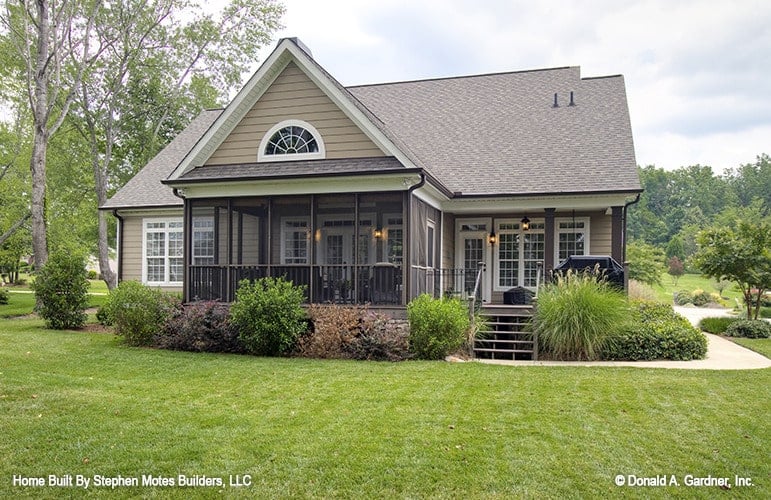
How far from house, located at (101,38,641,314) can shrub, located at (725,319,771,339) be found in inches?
155

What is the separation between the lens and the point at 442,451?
538 cm

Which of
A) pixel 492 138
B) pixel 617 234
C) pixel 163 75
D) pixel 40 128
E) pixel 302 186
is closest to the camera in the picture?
pixel 302 186

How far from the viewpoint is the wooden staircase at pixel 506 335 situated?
11.4m

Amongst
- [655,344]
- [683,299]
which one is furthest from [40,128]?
[683,299]

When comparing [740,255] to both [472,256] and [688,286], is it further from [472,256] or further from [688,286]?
[688,286]

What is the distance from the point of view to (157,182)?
61.2 feet

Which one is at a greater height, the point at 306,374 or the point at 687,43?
the point at 687,43

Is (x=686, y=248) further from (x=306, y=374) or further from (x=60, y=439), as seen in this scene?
(x=60, y=439)

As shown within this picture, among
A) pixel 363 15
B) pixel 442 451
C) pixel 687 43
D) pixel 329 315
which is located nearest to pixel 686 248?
pixel 687 43

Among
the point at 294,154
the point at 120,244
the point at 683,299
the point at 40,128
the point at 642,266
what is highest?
the point at 40,128

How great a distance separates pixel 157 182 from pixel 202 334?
8844mm

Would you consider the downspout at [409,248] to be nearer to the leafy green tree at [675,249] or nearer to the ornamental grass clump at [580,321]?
the ornamental grass clump at [580,321]

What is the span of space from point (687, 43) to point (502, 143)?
331 inches

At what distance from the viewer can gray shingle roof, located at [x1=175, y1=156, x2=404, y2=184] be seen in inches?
474
